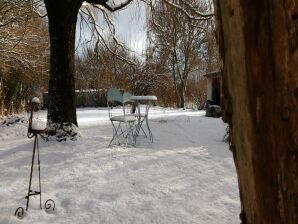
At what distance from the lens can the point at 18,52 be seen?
12406 mm

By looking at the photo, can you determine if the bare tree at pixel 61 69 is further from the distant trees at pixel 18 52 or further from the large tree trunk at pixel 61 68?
the distant trees at pixel 18 52

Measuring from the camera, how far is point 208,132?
852 cm

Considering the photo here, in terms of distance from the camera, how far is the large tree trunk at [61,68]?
638 centimetres

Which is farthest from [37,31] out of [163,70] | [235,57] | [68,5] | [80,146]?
[235,57]

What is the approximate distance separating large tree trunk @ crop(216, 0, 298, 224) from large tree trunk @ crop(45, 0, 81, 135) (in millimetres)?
5325

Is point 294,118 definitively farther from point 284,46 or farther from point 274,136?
point 284,46

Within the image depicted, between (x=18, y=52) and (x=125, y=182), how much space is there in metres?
9.38

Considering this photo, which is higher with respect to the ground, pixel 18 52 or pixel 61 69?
pixel 18 52

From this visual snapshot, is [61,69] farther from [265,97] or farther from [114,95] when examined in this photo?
[265,97]

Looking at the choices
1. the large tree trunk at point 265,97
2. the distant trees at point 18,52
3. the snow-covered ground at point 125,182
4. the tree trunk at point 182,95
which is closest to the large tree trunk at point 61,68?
the snow-covered ground at point 125,182

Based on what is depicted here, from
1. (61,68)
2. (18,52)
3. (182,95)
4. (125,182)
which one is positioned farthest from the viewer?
(182,95)

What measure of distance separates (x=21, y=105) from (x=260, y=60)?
44.5ft

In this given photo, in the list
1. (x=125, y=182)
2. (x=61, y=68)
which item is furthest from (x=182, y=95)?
(x=125, y=182)

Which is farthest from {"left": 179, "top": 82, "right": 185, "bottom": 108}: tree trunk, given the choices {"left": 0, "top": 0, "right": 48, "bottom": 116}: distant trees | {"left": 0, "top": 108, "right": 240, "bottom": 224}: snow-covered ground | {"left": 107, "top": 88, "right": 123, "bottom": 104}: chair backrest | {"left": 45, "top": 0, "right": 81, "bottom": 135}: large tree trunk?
{"left": 45, "top": 0, "right": 81, "bottom": 135}: large tree trunk
